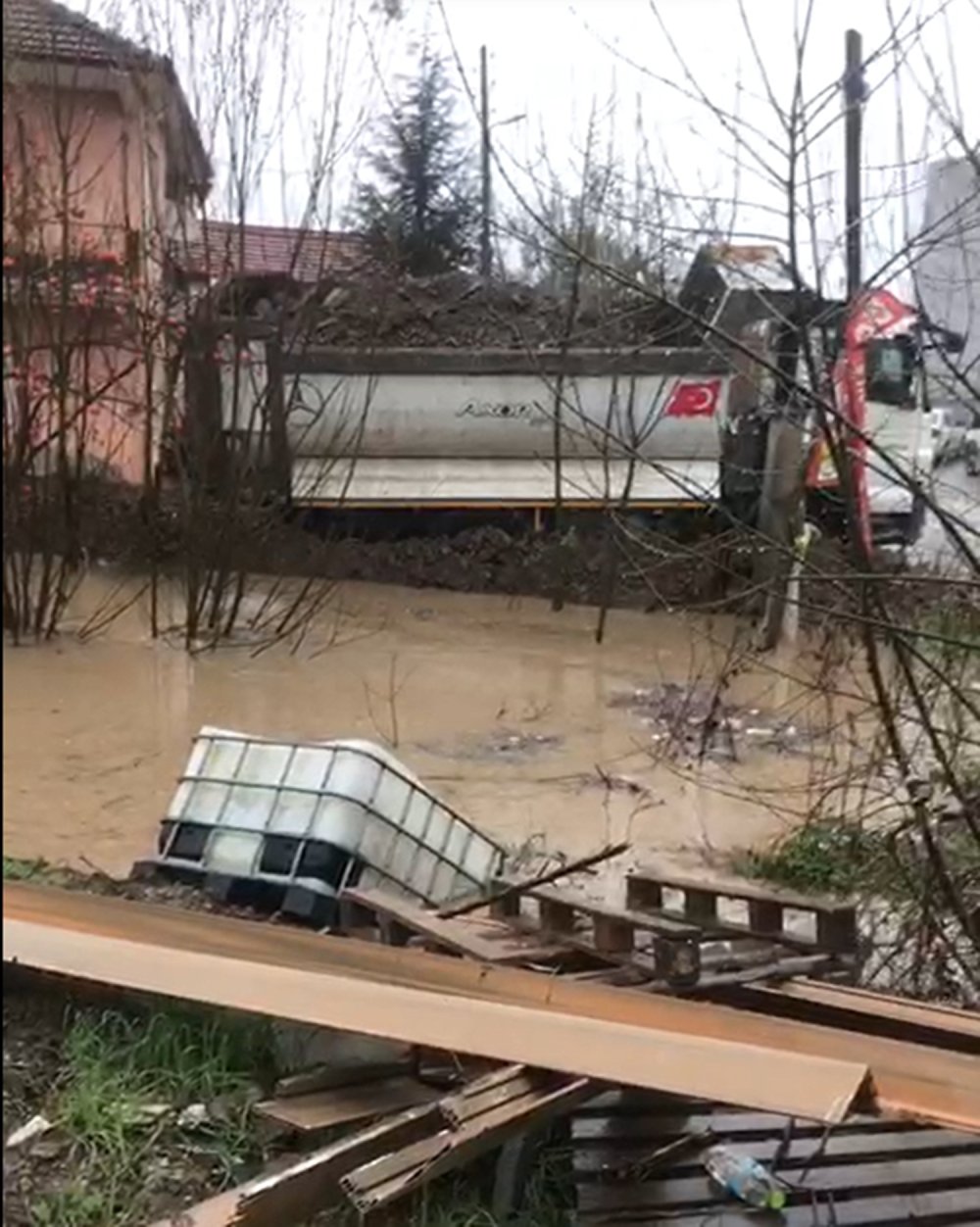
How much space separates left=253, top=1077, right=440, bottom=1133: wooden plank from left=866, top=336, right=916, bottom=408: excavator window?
168 centimetres

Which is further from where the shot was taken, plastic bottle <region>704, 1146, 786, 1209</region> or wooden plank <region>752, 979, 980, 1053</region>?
wooden plank <region>752, 979, 980, 1053</region>

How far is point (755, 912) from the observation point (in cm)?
262

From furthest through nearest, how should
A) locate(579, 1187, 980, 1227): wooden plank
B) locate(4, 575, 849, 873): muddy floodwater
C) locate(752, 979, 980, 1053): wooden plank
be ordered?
locate(4, 575, 849, 873): muddy floodwater, locate(752, 979, 980, 1053): wooden plank, locate(579, 1187, 980, 1227): wooden plank

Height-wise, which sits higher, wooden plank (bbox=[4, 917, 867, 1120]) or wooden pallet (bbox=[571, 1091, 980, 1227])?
wooden plank (bbox=[4, 917, 867, 1120])

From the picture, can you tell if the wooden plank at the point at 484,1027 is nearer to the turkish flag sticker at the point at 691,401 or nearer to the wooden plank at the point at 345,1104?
the wooden plank at the point at 345,1104

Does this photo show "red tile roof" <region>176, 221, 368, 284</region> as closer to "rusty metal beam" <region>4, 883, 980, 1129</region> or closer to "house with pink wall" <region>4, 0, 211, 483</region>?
"house with pink wall" <region>4, 0, 211, 483</region>

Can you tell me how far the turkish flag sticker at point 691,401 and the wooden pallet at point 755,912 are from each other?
16.8 ft

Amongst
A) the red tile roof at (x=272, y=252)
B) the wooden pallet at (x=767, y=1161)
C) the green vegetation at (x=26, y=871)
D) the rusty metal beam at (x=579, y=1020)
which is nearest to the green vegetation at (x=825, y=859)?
the wooden pallet at (x=767, y=1161)

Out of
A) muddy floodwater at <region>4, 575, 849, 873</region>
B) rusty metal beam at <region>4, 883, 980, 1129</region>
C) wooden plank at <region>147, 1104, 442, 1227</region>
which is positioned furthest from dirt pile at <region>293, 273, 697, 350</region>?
wooden plank at <region>147, 1104, 442, 1227</region>

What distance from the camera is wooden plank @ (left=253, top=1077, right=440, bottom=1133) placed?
1985mm

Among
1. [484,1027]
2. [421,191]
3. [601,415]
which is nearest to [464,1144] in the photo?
[484,1027]

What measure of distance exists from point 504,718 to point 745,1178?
463 centimetres

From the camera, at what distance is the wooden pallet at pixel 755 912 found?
2553 millimetres

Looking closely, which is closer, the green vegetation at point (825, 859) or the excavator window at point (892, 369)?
the excavator window at point (892, 369)
